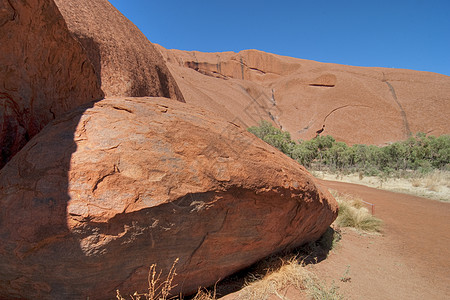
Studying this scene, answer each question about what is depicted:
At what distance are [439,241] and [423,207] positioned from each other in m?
3.12

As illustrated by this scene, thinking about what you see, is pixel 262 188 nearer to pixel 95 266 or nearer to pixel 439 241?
pixel 95 266

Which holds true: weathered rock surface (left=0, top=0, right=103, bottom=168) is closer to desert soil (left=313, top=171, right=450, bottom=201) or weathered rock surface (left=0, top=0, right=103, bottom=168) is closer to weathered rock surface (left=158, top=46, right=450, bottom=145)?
desert soil (left=313, top=171, right=450, bottom=201)

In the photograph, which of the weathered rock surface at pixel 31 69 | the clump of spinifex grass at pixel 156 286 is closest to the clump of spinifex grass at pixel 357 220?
the clump of spinifex grass at pixel 156 286

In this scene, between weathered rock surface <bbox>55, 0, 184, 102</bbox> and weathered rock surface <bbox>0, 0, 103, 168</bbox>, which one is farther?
weathered rock surface <bbox>55, 0, 184, 102</bbox>

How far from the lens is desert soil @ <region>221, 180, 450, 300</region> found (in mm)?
3330

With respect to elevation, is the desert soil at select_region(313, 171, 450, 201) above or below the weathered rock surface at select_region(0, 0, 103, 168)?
below

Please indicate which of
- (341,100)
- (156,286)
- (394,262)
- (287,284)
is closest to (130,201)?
(156,286)

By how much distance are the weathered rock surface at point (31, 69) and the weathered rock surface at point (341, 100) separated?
1988 centimetres

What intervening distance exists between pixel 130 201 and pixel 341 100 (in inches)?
1418

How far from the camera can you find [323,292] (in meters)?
2.98

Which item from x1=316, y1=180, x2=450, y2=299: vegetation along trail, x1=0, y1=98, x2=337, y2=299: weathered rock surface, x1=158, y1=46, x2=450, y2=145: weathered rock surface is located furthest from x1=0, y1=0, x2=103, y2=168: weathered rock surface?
x1=158, y1=46, x2=450, y2=145: weathered rock surface

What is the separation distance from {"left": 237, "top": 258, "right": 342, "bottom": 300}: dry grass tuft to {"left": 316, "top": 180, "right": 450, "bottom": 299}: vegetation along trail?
1.22ft

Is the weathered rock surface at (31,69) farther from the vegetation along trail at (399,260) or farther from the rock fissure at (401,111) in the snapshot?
the rock fissure at (401,111)

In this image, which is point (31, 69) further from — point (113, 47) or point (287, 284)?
point (287, 284)
